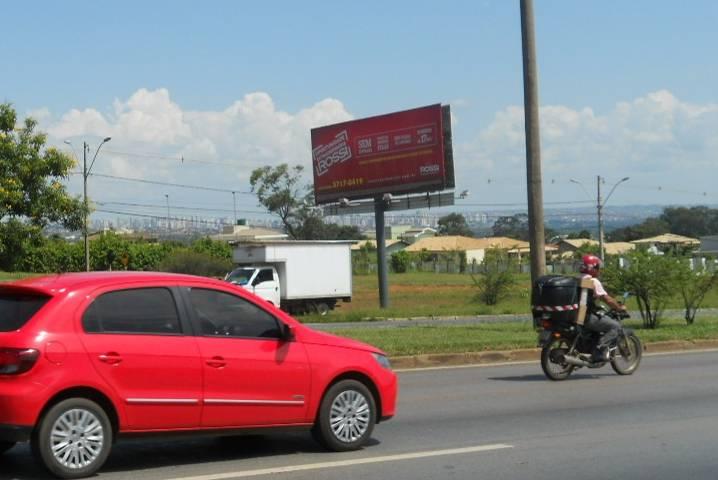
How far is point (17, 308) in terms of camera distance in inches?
314

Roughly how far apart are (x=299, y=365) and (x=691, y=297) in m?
19.4

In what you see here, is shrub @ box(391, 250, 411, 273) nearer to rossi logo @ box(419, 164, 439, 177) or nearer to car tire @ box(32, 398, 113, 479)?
rossi logo @ box(419, 164, 439, 177)

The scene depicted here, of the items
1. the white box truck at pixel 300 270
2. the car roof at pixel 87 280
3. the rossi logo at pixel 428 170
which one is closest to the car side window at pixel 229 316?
the car roof at pixel 87 280

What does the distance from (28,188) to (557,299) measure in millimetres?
11182

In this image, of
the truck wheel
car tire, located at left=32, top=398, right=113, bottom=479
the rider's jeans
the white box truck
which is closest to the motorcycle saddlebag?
the rider's jeans

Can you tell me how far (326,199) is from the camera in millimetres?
49875

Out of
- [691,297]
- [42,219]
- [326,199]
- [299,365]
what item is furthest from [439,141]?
[299,365]

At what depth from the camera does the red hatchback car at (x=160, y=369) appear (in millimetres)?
7617

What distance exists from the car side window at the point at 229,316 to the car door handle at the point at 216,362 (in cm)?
22

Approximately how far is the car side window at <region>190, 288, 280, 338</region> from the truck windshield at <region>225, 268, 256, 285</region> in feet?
98.4

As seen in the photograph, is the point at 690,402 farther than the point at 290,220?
No

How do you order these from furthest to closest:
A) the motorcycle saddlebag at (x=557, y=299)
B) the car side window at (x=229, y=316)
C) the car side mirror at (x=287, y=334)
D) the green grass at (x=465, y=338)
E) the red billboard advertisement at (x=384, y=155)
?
the red billboard advertisement at (x=384, y=155) → the green grass at (x=465, y=338) → the motorcycle saddlebag at (x=557, y=299) → the car side mirror at (x=287, y=334) → the car side window at (x=229, y=316)

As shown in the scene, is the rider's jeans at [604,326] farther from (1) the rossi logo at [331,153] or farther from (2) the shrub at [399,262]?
(2) the shrub at [399,262]

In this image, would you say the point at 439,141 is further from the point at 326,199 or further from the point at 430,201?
the point at 326,199
